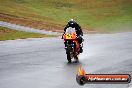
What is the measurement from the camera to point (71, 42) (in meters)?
19.4

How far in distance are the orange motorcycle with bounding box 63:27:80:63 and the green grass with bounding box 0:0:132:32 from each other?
133ft

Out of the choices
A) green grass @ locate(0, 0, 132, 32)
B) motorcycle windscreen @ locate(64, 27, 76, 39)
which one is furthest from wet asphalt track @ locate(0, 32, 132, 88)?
green grass @ locate(0, 0, 132, 32)

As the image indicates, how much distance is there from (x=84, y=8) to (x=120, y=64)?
65458 millimetres

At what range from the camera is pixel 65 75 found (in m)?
15.1

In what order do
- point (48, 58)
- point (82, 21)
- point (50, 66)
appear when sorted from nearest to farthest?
point (50, 66)
point (48, 58)
point (82, 21)

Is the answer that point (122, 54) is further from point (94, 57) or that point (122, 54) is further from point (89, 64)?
point (89, 64)

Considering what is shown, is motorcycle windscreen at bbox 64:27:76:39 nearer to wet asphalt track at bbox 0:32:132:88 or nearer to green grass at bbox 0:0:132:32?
wet asphalt track at bbox 0:32:132:88

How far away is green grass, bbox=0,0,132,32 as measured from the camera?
66000 millimetres

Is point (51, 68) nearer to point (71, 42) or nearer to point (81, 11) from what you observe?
point (71, 42)

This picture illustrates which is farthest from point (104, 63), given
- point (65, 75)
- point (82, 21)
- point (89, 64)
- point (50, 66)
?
point (82, 21)

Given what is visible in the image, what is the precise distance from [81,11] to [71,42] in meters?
61.4


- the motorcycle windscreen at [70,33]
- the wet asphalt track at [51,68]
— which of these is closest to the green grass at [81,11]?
the wet asphalt track at [51,68]

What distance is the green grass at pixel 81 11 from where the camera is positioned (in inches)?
2598

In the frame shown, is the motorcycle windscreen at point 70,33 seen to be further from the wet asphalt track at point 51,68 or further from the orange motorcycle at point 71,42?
the wet asphalt track at point 51,68
